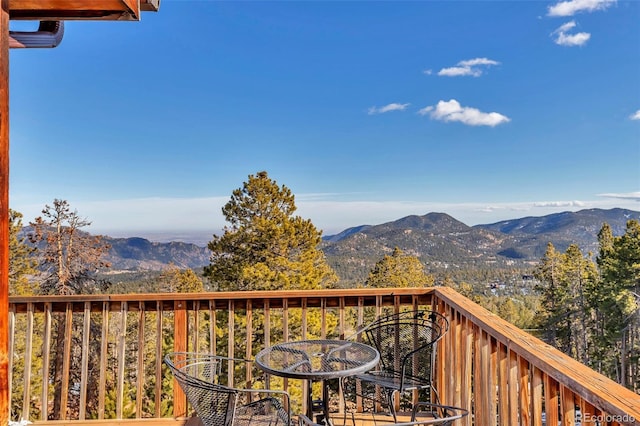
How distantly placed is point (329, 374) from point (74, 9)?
209 cm

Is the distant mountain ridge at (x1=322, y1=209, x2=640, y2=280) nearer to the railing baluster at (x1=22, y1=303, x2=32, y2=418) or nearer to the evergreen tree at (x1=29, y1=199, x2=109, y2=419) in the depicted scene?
the evergreen tree at (x1=29, y1=199, x2=109, y2=419)

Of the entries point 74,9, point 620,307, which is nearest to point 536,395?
point 74,9

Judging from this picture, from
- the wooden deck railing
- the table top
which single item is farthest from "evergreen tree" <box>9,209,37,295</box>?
the table top

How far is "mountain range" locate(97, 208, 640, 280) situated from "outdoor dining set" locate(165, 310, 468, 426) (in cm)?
1775

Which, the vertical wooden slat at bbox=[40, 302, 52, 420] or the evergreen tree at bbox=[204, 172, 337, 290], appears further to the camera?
the evergreen tree at bbox=[204, 172, 337, 290]

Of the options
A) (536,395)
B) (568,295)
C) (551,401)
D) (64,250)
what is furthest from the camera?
(568,295)

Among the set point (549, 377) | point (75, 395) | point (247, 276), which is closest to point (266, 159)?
point (247, 276)

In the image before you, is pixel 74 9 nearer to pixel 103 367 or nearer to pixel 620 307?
pixel 103 367

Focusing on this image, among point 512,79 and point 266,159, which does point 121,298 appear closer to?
point 266,159

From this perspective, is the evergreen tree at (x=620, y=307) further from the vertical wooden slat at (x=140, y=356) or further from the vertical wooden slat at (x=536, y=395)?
the vertical wooden slat at (x=140, y=356)

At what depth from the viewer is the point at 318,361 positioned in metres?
2.27

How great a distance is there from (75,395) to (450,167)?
36162 millimetres

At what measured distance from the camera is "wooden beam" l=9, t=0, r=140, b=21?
1.65 meters

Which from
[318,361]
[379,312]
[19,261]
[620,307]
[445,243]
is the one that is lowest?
[620,307]
